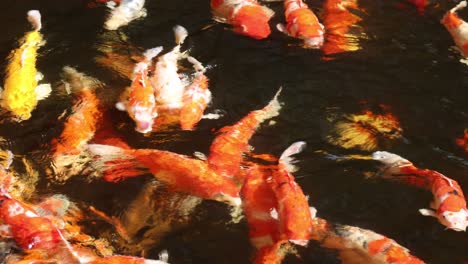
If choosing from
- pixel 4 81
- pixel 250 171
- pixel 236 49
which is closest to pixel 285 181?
pixel 250 171

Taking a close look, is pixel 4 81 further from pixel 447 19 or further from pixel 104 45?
pixel 447 19

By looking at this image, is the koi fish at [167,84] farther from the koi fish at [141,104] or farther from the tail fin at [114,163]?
the tail fin at [114,163]

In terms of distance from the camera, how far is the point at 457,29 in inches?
211

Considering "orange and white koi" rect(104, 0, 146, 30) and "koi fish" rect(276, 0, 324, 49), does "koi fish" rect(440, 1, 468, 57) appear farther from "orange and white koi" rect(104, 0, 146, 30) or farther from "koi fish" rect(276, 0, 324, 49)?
"orange and white koi" rect(104, 0, 146, 30)

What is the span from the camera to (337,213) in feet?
12.6

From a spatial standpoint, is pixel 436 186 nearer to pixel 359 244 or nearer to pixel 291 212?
pixel 359 244

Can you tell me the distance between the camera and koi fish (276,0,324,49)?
5.15 m

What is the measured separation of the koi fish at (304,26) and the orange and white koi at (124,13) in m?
1.46

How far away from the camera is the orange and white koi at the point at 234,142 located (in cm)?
392

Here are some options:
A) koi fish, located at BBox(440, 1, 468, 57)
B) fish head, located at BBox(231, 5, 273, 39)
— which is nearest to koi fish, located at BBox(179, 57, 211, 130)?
fish head, located at BBox(231, 5, 273, 39)

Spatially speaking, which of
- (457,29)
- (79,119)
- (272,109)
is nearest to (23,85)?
(79,119)

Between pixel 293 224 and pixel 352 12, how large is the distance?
10.4 ft

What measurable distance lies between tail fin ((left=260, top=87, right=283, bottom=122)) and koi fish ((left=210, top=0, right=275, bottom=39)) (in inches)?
35.7

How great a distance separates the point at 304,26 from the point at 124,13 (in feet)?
6.12
